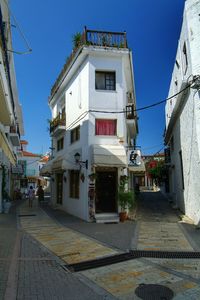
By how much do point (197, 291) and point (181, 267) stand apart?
1391mm

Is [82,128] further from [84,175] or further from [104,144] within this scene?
[84,175]

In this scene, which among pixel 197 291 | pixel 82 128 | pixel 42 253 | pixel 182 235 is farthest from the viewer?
pixel 82 128

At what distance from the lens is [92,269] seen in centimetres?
619

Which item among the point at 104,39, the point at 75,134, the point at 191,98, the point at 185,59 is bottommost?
the point at 75,134

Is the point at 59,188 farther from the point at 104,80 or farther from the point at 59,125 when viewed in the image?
the point at 104,80

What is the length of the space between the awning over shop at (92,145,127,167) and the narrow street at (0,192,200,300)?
148 inches

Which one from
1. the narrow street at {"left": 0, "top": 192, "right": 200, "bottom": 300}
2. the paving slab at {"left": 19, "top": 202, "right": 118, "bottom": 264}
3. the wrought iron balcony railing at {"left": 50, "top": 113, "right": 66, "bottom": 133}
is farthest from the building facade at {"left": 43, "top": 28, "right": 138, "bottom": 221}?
the narrow street at {"left": 0, "top": 192, "right": 200, "bottom": 300}

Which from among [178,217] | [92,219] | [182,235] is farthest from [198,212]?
[92,219]

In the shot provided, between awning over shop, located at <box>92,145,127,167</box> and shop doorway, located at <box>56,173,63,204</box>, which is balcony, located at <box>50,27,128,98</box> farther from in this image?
shop doorway, located at <box>56,173,63,204</box>

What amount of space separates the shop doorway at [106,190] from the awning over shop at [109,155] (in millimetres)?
917

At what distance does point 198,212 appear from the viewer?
38.4 ft

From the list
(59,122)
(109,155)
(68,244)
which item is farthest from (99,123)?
(68,244)

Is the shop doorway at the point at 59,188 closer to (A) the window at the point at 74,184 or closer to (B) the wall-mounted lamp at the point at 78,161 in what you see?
(A) the window at the point at 74,184

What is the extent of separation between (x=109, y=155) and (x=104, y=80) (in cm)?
471
